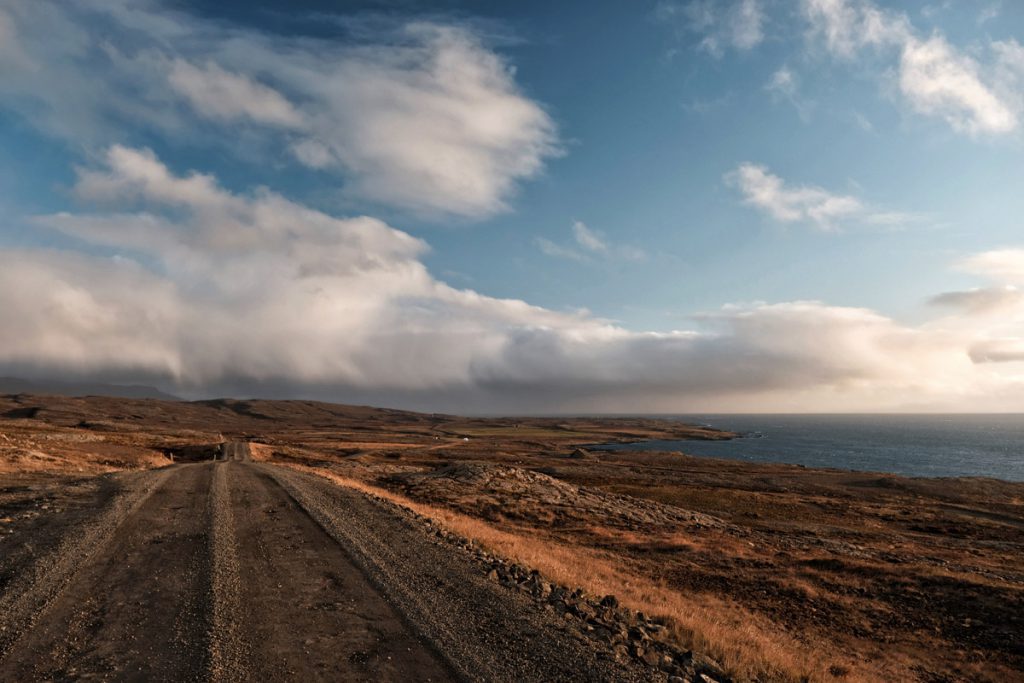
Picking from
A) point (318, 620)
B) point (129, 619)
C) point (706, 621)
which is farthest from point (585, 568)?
point (129, 619)

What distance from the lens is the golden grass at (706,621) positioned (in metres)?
12.8

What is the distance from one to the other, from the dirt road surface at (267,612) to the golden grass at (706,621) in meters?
3.57

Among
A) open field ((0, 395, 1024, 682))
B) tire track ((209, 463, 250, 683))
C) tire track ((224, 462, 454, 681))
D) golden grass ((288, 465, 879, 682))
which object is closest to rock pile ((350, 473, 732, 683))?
open field ((0, 395, 1024, 682))

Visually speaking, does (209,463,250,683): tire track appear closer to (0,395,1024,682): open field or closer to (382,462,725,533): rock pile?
(0,395,1024,682): open field

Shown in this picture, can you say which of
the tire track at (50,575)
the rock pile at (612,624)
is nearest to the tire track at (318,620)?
the tire track at (50,575)

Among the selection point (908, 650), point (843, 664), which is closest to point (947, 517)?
point (908, 650)

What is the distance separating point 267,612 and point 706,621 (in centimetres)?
1334

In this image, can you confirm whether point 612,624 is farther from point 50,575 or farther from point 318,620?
point 50,575

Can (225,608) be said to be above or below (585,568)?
above

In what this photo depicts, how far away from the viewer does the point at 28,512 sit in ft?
65.8

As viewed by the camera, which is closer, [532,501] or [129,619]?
[129,619]

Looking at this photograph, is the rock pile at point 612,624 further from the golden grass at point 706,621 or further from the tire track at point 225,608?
the tire track at point 225,608

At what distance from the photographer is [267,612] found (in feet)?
36.3

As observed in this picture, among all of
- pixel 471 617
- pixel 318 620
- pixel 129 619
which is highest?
pixel 129 619
